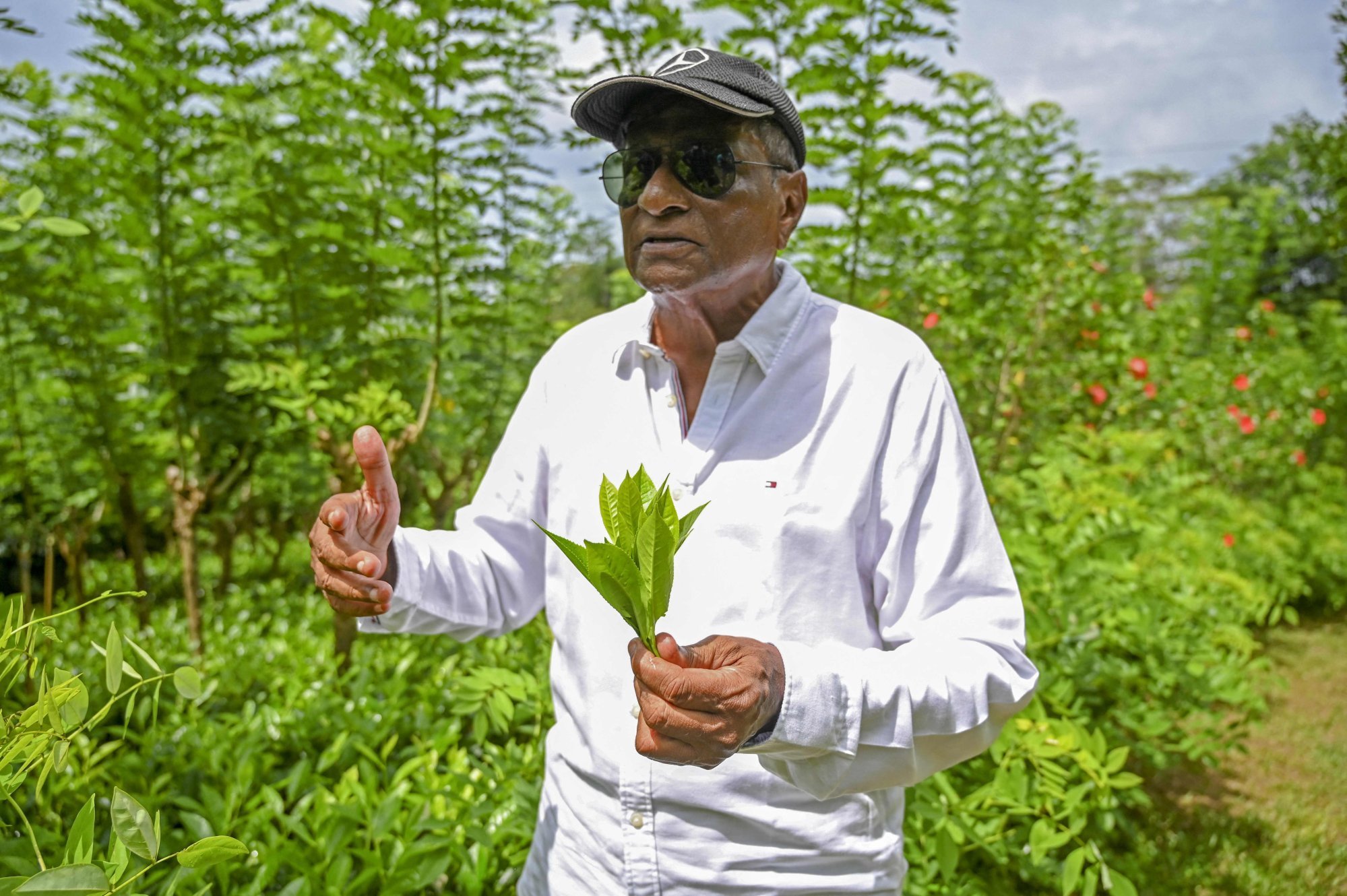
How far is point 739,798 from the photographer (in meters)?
1.48

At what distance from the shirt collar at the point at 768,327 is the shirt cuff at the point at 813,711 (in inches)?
23.6

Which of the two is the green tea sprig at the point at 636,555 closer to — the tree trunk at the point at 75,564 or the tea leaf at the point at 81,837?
the tea leaf at the point at 81,837

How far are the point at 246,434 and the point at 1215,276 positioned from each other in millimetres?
8672

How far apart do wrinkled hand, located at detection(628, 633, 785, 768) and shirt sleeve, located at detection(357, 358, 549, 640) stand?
29.5 inches

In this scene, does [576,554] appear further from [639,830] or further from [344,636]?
[344,636]

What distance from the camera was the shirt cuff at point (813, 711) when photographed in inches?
45.7

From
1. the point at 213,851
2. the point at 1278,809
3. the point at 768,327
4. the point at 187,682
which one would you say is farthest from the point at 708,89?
the point at 1278,809

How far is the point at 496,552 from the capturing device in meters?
1.86

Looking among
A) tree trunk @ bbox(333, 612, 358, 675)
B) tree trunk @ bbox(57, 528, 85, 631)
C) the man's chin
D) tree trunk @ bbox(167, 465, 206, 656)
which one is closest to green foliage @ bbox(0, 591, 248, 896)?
the man's chin

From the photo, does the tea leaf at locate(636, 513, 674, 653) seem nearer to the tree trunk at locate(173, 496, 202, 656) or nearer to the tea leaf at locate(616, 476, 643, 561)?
the tea leaf at locate(616, 476, 643, 561)

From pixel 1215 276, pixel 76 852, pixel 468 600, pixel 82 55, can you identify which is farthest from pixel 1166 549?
pixel 1215 276

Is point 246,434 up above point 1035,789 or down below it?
above

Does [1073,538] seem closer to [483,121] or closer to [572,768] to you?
[572,768]

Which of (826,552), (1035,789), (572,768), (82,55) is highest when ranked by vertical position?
(82,55)
